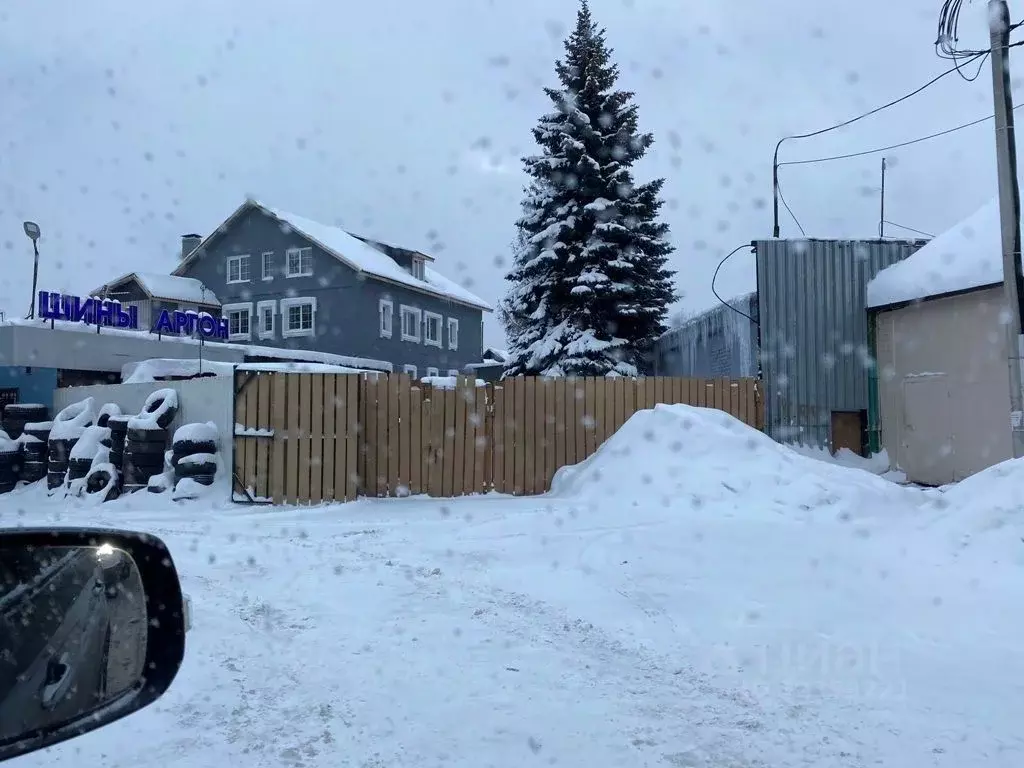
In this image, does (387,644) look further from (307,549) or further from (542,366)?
(542,366)

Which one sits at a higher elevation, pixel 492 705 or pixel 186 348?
pixel 186 348

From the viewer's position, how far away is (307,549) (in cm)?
927

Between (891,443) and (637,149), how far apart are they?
1094 cm

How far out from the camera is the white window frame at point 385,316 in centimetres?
3603

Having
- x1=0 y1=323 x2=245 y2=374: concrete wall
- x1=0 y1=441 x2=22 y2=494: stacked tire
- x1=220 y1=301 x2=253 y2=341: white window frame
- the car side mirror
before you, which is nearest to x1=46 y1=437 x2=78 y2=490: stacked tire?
x1=0 y1=441 x2=22 y2=494: stacked tire

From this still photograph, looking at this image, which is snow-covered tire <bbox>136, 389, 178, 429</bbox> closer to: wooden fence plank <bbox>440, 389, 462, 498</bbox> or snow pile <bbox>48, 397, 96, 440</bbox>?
snow pile <bbox>48, 397, 96, 440</bbox>

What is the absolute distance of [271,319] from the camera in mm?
37344

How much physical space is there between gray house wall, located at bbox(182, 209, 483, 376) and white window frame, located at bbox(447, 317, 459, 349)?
1.50 metres

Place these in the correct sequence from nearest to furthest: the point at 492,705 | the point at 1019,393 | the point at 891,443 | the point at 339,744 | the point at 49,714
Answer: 1. the point at 49,714
2. the point at 339,744
3. the point at 492,705
4. the point at 1019,393
5. the point at 891,443

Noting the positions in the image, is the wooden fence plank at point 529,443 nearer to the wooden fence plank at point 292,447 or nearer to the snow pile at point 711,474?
the snow pile at point 711,474

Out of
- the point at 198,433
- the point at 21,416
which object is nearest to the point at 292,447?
the point at 198,433

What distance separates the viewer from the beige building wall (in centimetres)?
1642

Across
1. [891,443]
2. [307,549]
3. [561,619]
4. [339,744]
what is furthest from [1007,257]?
[339,744]

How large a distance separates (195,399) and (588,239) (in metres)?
13.0
